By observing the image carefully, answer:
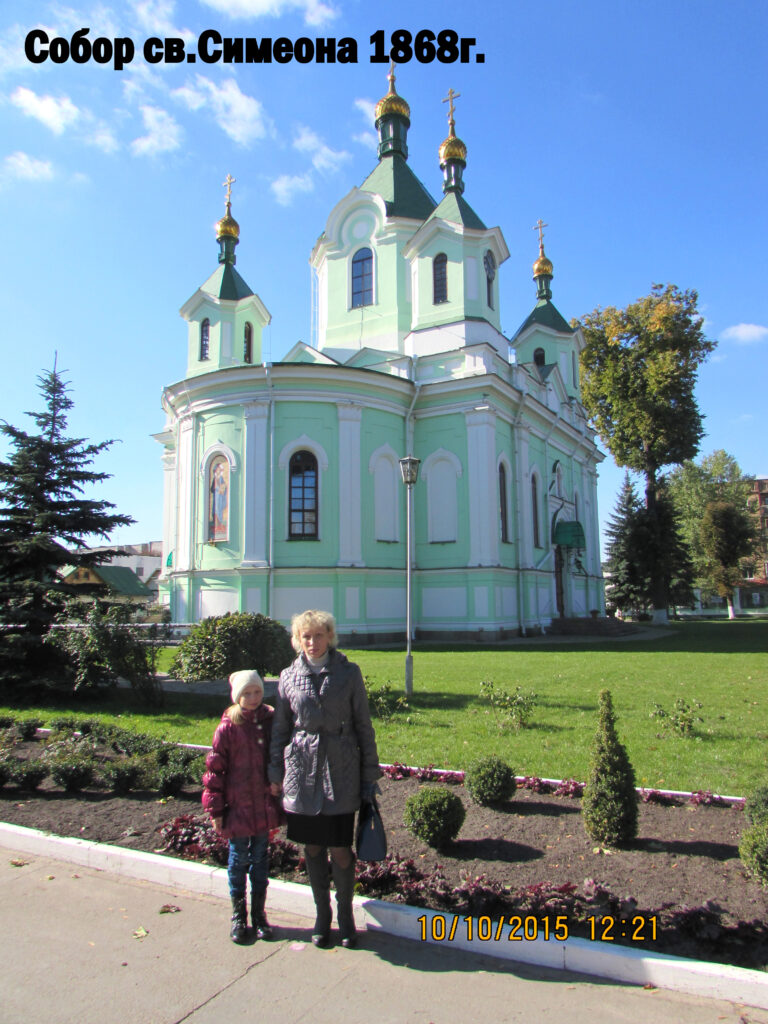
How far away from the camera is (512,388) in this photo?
78.7ft

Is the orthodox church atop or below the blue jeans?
atop

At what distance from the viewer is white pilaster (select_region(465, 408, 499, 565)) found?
22203 mm

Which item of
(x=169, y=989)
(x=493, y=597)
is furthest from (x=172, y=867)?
(x=493, y=597)

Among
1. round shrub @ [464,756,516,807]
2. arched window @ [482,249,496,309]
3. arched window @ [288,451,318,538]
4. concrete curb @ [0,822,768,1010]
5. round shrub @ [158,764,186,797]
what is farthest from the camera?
arched window @ [482,249,496,309]

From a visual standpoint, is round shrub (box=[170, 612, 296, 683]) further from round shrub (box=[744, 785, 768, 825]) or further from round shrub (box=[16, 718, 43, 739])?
round shrub (box=[744, 785, 768, 825])

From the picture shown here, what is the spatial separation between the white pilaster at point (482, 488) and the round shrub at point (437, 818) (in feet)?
55.8

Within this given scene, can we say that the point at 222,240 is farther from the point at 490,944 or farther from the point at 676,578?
the point at 676,578

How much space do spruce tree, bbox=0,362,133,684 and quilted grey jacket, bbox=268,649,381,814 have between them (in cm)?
939

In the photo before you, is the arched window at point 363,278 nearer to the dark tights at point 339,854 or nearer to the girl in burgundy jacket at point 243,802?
the girl in burgundy jacket at point 243,802

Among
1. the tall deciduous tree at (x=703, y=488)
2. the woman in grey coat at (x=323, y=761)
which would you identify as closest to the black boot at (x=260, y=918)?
the woman in grey coat at (x=323, y=761)

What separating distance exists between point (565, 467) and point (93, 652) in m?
24.1

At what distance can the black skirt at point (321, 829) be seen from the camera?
13.3 feet
